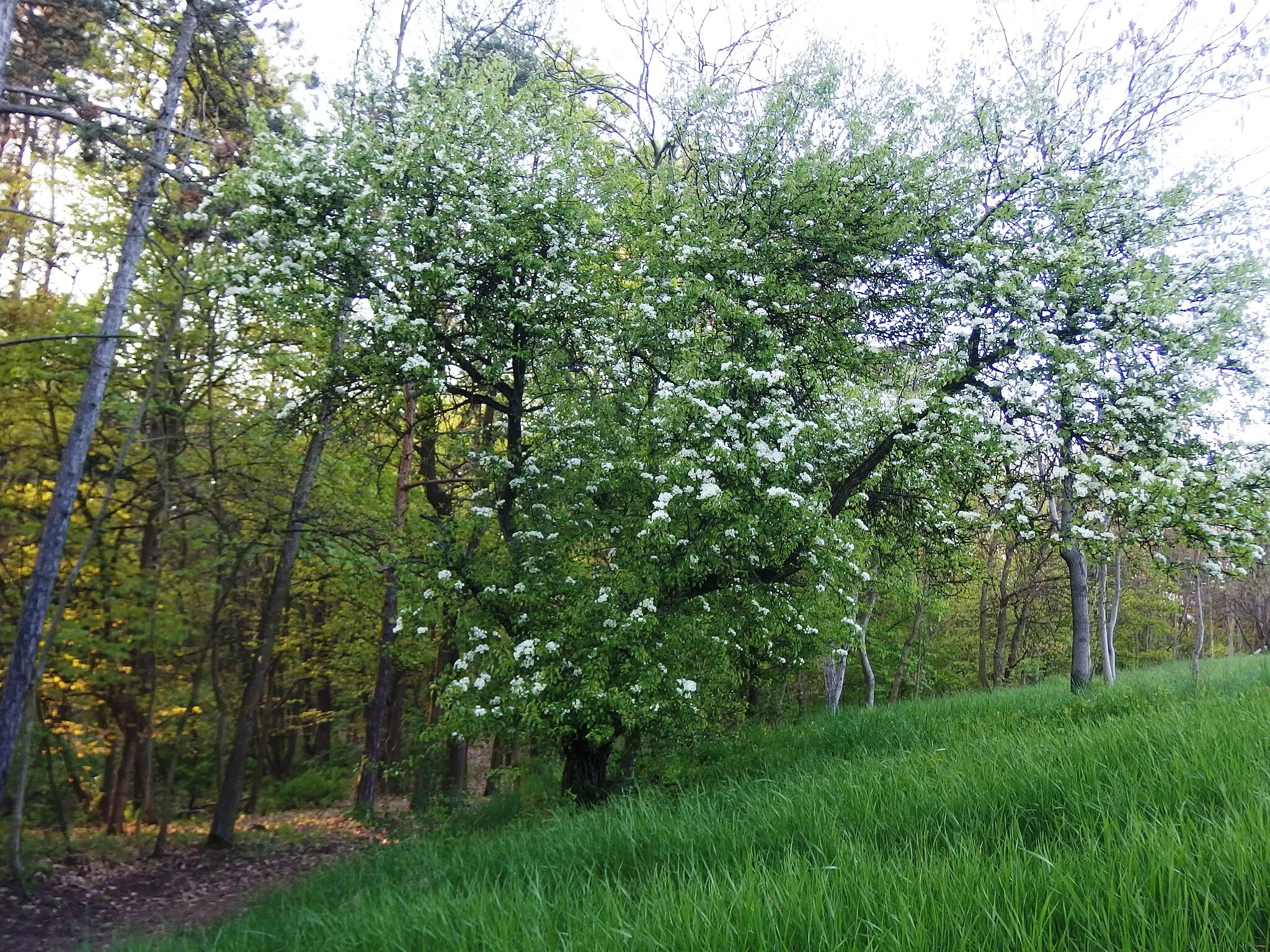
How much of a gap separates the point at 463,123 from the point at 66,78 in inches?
187

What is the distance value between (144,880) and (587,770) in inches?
269

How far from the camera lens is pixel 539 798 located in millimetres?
10805

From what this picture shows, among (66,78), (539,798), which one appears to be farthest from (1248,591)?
(66,78)

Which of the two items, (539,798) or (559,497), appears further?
(539,798)

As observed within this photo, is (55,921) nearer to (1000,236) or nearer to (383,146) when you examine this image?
(383,146)

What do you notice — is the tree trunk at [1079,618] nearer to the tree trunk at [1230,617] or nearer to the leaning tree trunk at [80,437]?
the leaning tree trunk at [80,437]

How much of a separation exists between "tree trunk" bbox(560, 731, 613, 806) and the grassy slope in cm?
196

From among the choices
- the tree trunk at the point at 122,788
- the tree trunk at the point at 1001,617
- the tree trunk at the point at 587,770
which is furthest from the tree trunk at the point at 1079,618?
the tree trunk at the point at 122,788

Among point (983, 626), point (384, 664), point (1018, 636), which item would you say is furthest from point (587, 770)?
point (1018, 636)

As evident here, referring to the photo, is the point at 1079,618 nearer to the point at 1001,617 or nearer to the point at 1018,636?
the point at 1001,617

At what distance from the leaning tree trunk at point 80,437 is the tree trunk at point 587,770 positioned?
22.2 ft

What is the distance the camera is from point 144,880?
419 inches

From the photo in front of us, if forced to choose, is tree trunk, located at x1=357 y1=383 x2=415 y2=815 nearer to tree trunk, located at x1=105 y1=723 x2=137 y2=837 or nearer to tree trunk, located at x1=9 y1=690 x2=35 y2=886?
tree trunk, located at x1=105 y1=723 x2=137 y2=837

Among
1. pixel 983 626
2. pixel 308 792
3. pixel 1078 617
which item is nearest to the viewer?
pixel 1078 617
